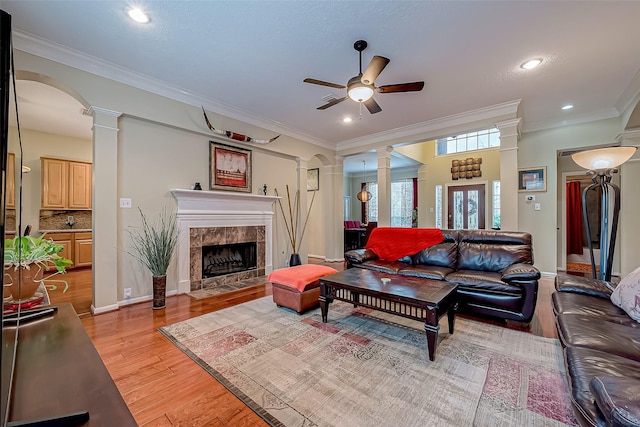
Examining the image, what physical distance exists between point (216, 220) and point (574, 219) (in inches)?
333

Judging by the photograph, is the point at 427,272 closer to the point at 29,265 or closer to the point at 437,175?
the point at 29,265

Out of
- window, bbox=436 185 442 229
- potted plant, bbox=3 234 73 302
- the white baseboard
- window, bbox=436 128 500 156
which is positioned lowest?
the white baseboard

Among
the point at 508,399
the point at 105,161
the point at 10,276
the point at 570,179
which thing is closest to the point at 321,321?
the point at 508,399

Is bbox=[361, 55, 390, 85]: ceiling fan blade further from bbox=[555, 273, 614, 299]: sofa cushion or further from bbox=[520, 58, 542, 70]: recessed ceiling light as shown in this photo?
bbox=[555, 273, 614, 299]: sofa cushion

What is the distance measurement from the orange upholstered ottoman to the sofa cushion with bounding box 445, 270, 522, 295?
57.1 inches

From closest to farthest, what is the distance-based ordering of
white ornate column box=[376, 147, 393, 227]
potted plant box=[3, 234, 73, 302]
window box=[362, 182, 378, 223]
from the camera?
potted plant box=[3, 234, 73, 302] < white ornate column box=[376, 147, 393, 227] < window box=[362, 182, 378, 223]

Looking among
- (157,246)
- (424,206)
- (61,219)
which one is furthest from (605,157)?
(61,219)

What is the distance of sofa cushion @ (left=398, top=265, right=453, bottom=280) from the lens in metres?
3.07

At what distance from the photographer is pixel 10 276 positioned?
1.21 meters

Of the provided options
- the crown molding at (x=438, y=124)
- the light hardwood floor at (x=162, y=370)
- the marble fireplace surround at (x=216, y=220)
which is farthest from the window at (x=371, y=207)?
the light hardwood floor at (x=162, y=370)

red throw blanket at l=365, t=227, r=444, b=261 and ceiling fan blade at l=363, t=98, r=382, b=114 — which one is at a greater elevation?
ceiling fan blade at l=363, t=98, r=382, b=114

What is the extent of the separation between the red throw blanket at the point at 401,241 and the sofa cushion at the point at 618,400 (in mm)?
2868

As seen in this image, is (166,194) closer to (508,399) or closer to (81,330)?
(81,330)

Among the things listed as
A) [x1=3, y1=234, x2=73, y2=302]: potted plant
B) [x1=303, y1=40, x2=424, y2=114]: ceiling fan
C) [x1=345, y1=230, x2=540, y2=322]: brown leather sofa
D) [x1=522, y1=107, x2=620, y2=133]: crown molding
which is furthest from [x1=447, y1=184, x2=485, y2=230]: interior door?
[x1=3, y1=234, x2=73, y2=302]: potted plant
